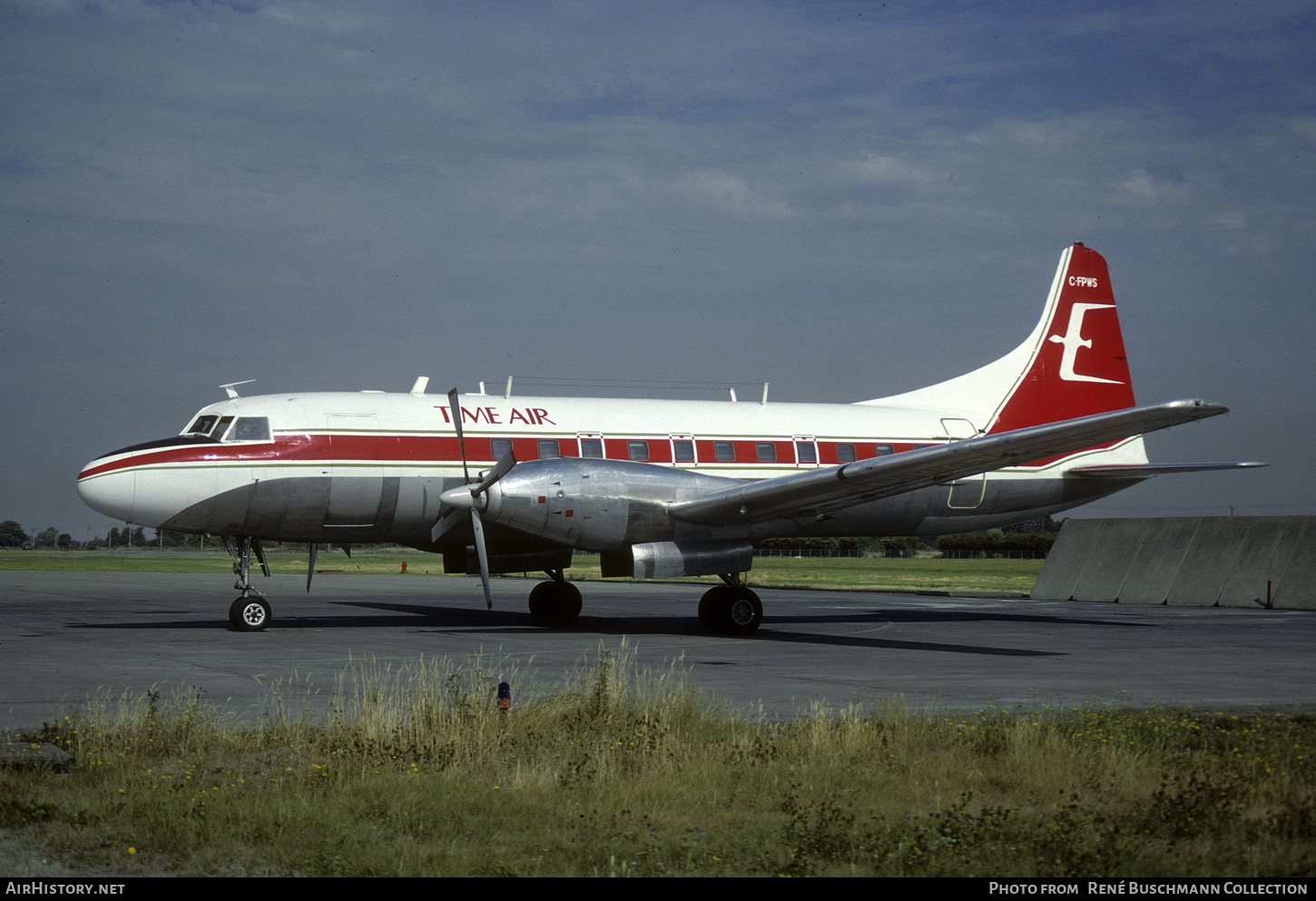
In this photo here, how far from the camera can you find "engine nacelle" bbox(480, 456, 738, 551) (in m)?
18.6

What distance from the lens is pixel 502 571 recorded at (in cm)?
2289

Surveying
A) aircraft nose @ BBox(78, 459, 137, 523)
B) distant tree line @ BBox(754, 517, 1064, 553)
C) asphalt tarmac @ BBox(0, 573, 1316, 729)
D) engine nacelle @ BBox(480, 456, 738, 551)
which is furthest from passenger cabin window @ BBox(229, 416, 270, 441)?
distant tree line @ BBox(754, 517, 1064, 553)

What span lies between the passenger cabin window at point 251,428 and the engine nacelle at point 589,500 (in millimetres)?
4586

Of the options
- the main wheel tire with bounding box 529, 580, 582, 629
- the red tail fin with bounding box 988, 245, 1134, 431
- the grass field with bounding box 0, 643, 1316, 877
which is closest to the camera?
the grass field with bounding box 0, 643, 1316, 877

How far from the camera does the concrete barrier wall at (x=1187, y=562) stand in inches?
1206

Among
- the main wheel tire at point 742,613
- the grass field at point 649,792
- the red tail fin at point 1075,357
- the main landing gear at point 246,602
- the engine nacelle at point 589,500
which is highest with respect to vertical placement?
the red tail fin at point 1075,357

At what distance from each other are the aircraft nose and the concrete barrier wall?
85.8 feet

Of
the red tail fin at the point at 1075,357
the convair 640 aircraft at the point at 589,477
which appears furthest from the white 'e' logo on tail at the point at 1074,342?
the convair 640 aircraft at the point at 589,477

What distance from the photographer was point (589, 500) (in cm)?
1911

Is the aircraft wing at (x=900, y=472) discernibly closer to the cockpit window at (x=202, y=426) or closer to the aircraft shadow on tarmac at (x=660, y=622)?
the aircraft shadow on tarmac at (x=660, y=622)

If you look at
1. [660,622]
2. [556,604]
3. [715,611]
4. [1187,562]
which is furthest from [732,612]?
[1187,562]

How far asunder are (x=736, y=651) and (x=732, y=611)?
9.72ft

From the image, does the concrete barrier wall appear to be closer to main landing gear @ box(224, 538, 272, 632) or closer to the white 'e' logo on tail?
the white 'e' logo on tail
